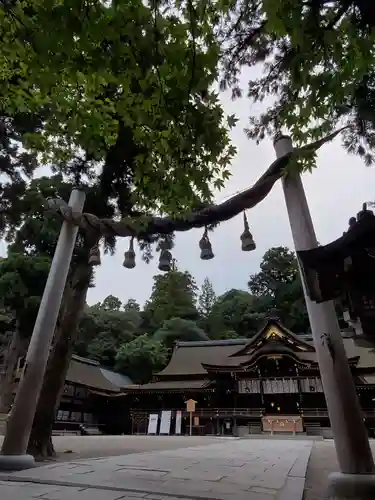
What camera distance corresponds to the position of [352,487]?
3283mm

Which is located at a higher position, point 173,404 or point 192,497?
point 173,404

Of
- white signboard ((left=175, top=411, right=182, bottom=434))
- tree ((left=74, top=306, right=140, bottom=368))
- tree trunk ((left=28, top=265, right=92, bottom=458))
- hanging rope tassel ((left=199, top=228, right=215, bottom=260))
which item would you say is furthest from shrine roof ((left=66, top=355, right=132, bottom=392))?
hanging rope tassel ((left=199, top=228, right=215, bottom=260))

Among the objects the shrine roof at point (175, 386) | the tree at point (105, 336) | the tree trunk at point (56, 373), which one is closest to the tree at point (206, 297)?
the tree at point (105, 336)

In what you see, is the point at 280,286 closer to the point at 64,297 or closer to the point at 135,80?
the point at 64,297

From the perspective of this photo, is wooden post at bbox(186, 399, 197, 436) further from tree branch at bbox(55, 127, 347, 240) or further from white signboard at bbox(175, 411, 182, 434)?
tree branch at bbox(55, 127, 347, 240)

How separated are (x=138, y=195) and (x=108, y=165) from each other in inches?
225

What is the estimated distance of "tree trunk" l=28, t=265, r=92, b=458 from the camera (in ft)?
21.0

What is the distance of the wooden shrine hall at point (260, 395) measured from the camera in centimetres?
1816

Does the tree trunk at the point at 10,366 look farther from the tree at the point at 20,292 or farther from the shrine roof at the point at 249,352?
the shrine roof at the point at 249,352

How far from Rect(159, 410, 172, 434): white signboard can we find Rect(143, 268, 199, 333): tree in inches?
1130

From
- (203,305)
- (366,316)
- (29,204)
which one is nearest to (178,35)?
(366,316)

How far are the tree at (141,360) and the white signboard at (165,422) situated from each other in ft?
38.3

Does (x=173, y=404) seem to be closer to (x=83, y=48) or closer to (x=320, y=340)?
(x=320, y=340)

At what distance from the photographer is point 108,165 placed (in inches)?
351
